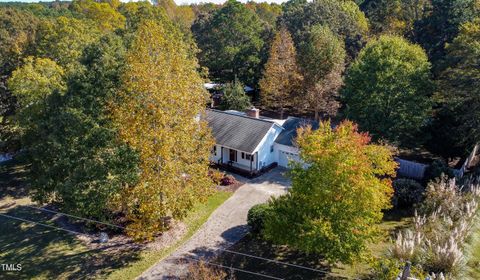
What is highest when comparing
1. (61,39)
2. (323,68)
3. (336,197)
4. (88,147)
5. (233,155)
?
(61,39)

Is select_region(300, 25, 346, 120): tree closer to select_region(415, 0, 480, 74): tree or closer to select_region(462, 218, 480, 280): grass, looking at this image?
select_region(415, 0, 480, 74): tree

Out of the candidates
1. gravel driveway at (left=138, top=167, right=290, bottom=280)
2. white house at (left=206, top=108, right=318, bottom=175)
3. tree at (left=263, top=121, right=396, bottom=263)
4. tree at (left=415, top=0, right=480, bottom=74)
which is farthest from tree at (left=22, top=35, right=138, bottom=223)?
tree at (left=415, top=0, right=480, bottom=74)

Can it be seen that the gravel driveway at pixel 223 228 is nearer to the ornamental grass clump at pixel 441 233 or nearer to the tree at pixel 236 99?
the ornamental grass clump at pixel 441 233

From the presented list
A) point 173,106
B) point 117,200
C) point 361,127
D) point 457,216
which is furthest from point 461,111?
point 117,200

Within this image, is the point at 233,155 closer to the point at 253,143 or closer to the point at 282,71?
the point at 253,143

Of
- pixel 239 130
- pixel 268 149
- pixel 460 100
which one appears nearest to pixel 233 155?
pixel 239 130

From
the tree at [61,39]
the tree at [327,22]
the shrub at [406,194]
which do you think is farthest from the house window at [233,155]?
the tree at [327,22]

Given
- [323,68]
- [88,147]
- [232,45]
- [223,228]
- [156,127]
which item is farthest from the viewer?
[232,45]
